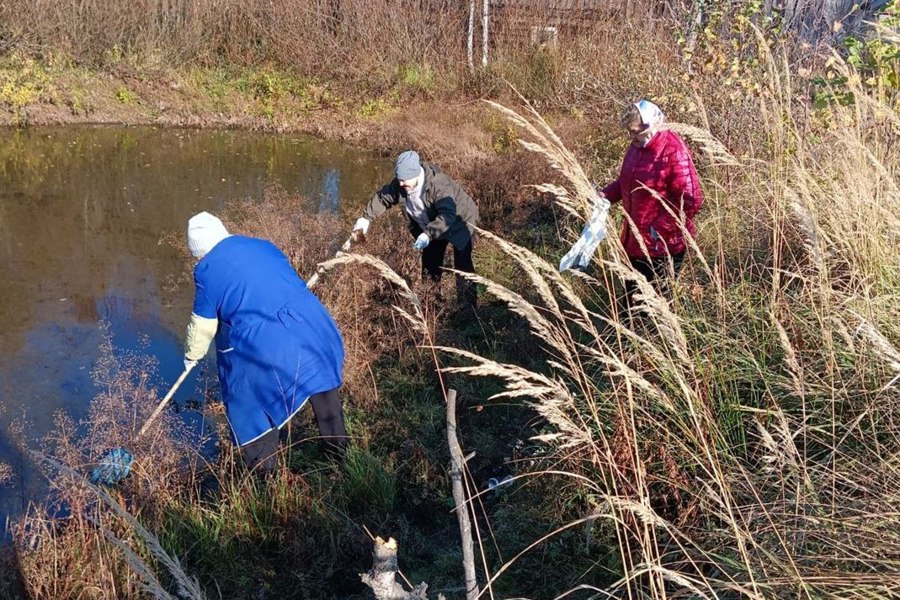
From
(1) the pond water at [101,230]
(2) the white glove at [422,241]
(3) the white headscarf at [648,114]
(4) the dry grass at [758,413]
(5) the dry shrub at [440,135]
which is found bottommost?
(1) the pond water at [101,230]

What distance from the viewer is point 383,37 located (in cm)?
1492

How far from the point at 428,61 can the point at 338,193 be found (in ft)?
18.3

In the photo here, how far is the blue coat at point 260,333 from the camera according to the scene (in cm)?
373

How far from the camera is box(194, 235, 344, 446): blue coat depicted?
3.73 meters

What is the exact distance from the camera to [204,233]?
3748 mm

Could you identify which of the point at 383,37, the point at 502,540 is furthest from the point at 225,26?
the point at 502,540

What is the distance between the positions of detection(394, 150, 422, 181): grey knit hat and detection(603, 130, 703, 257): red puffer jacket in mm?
1495

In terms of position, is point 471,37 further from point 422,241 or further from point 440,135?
point 422,241

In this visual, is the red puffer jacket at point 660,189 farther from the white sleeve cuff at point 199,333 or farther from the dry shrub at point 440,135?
the dry shrub at point 440,135

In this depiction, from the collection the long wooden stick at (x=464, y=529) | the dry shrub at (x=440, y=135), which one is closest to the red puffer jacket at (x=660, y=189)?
the long wooden stick at (x=464, y=529)

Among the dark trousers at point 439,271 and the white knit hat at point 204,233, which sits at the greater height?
the white knit hat at point 204,233

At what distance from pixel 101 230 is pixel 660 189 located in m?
6.66

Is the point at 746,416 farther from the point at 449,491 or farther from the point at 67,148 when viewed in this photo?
the point at 67,148

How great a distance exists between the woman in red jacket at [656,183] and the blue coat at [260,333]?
64.6 inches
